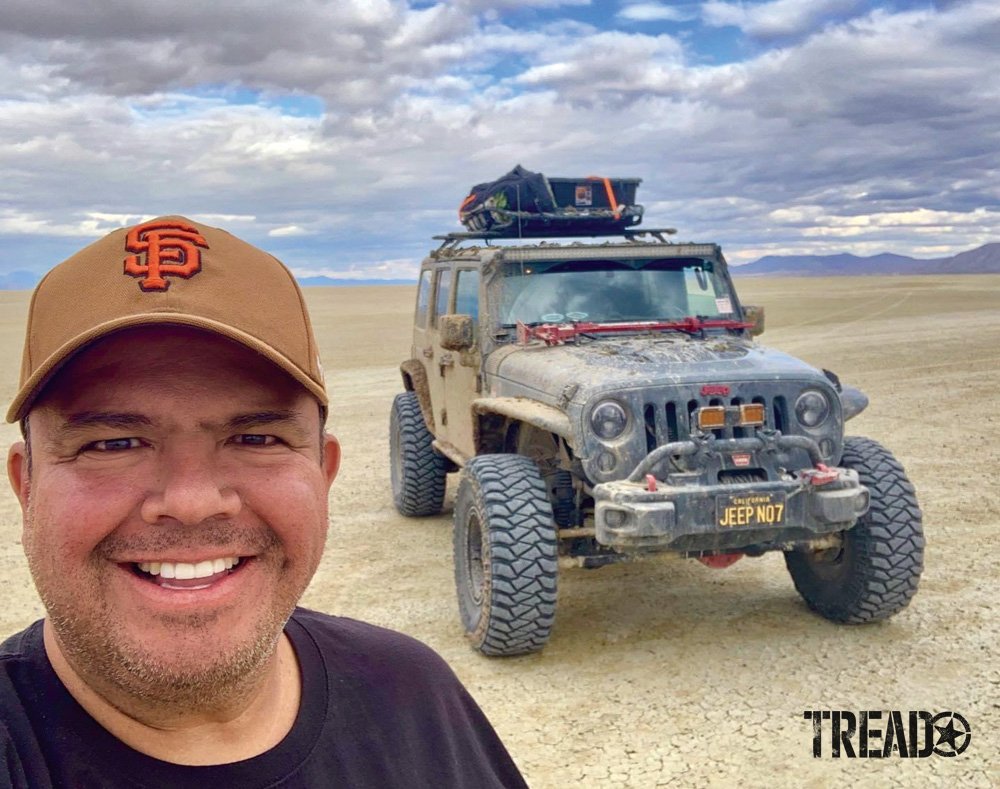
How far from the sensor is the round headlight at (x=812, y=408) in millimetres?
4719

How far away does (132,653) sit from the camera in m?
1.23

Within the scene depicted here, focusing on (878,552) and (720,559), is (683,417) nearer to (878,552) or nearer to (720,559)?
(720,559)

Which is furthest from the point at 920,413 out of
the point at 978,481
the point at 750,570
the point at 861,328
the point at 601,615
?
the point at 861,328

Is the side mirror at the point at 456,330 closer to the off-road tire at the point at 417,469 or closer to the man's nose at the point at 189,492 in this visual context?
the off-road tire at the point at 417,469

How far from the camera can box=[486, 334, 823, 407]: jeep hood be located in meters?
4.61

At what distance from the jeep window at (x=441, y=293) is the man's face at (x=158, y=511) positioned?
17.9 feet

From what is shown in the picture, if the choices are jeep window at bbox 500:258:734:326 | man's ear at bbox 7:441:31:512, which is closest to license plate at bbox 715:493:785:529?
jeep window at bbox 500:258:734:326

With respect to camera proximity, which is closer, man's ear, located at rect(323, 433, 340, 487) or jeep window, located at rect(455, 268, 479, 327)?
man's ear, located at rect(323, 433, 340, 487)

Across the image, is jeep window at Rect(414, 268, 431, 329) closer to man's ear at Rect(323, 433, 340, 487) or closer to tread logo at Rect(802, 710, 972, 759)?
tread logo at Rect(802, 710, 972, 759)

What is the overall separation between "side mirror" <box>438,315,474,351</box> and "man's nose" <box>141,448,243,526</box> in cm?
445

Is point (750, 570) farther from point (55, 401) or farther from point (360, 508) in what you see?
point (55, 401)

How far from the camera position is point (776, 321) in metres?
Result: 31.0

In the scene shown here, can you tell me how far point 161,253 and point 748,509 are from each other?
3.46 meters

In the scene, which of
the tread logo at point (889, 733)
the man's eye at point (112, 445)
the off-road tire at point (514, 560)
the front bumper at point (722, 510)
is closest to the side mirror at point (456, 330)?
the off-road tire at point (514, 560)
